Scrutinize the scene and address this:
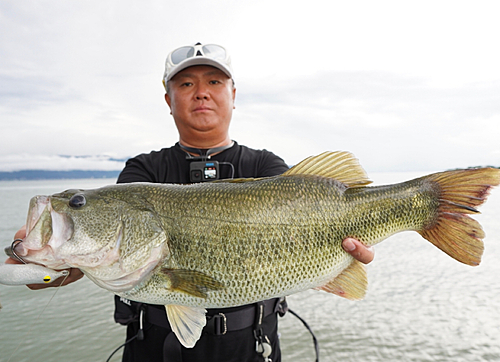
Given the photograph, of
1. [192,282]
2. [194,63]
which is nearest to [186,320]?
[192,282]

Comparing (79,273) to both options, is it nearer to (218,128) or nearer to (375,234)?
(218,128)

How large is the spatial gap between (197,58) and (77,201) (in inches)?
68.0

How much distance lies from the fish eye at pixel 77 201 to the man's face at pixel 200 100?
1.31 meters

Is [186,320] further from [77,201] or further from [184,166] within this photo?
[184,166]

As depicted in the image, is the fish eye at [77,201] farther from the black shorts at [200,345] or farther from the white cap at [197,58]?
the white cap at [197,58]

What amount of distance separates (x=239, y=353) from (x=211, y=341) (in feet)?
0.82

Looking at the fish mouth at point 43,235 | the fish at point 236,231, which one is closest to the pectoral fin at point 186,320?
the fish at point 236,231

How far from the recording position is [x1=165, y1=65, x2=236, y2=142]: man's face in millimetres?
3098

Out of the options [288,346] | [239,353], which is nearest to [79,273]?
[239,353]

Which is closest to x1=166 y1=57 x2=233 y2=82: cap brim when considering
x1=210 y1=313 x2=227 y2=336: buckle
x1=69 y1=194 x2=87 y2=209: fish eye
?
x1=69 y1=194 x2=87 y2=209: fish eye

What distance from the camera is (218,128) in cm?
319

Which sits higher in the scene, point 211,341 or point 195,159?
point 195,159

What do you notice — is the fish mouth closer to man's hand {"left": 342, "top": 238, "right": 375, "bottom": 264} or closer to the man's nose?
the man's nose

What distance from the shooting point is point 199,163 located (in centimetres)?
297
